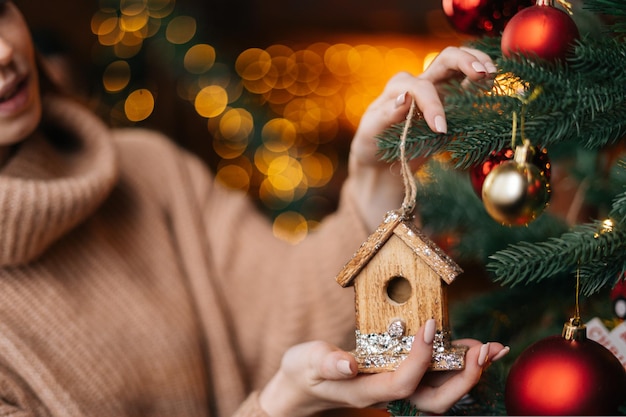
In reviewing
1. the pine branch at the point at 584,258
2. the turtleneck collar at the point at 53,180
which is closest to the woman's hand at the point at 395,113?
the pine branch at the point at 584,258

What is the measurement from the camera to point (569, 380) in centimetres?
49

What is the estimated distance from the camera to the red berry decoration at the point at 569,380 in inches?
19.0

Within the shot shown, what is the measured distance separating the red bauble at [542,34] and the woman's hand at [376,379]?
0.75 feet

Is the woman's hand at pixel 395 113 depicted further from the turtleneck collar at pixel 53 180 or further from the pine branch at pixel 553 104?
the turtleneck collar at pixel 53 180

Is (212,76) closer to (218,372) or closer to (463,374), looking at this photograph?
(218,372)

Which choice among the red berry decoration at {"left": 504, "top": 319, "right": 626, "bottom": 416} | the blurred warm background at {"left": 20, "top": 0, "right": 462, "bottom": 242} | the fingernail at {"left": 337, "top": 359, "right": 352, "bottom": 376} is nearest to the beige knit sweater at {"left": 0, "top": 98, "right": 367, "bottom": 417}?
the fingernail at {"left": 337, "top": 359, "right": 352, "bottom": 376}

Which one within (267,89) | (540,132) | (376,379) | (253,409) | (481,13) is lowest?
(253,409)

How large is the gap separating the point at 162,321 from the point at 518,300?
0.53m

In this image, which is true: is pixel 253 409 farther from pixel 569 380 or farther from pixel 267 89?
pixel 267 89

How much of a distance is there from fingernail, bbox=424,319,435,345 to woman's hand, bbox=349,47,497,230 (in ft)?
0.51

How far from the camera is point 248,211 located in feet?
3.91

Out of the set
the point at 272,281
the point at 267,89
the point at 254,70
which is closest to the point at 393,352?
the point at 272,281

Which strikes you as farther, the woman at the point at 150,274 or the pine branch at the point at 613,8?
the woman at the point at 150,274

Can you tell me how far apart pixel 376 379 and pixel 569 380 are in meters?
0.15
